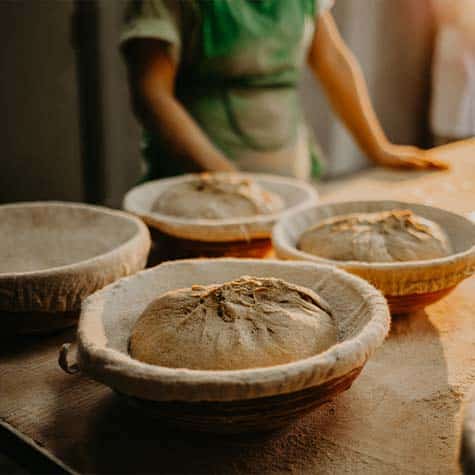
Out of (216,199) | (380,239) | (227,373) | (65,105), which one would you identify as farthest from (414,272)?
(65,105)

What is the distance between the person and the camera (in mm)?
2525

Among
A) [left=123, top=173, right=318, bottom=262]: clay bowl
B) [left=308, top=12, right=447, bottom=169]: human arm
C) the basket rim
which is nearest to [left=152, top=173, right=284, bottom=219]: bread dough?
[left=123, top=173, right=318, bottom=262]: clay bowl

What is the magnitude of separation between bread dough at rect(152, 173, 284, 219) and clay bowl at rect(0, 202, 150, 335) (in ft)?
0.84

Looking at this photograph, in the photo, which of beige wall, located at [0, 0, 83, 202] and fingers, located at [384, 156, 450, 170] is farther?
beige wall, located at [0, 0, 83, 202]

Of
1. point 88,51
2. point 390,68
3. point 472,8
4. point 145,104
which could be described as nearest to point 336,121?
point 390,68

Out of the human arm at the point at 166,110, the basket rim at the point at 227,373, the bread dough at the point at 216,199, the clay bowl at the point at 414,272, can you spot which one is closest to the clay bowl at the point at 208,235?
the bread dough at the point at 216,199

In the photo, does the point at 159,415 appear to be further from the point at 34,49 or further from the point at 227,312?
the point at 34,49

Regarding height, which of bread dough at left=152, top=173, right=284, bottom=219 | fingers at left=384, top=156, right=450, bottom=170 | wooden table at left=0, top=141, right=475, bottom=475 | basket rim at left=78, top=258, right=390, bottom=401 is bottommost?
wooden table at left=0, top=141, right=475, bottom=475

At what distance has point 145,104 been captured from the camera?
8.45ft

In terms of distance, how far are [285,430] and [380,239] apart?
63cm

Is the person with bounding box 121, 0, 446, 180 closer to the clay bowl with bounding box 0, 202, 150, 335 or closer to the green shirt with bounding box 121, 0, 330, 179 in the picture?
the green shirt with bounding box 121, 0, 330, 179

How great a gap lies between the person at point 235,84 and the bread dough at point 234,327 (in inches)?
52.1

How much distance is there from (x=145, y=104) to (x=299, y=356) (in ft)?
5.50

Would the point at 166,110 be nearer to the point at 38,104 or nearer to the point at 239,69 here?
the point at 239,69
